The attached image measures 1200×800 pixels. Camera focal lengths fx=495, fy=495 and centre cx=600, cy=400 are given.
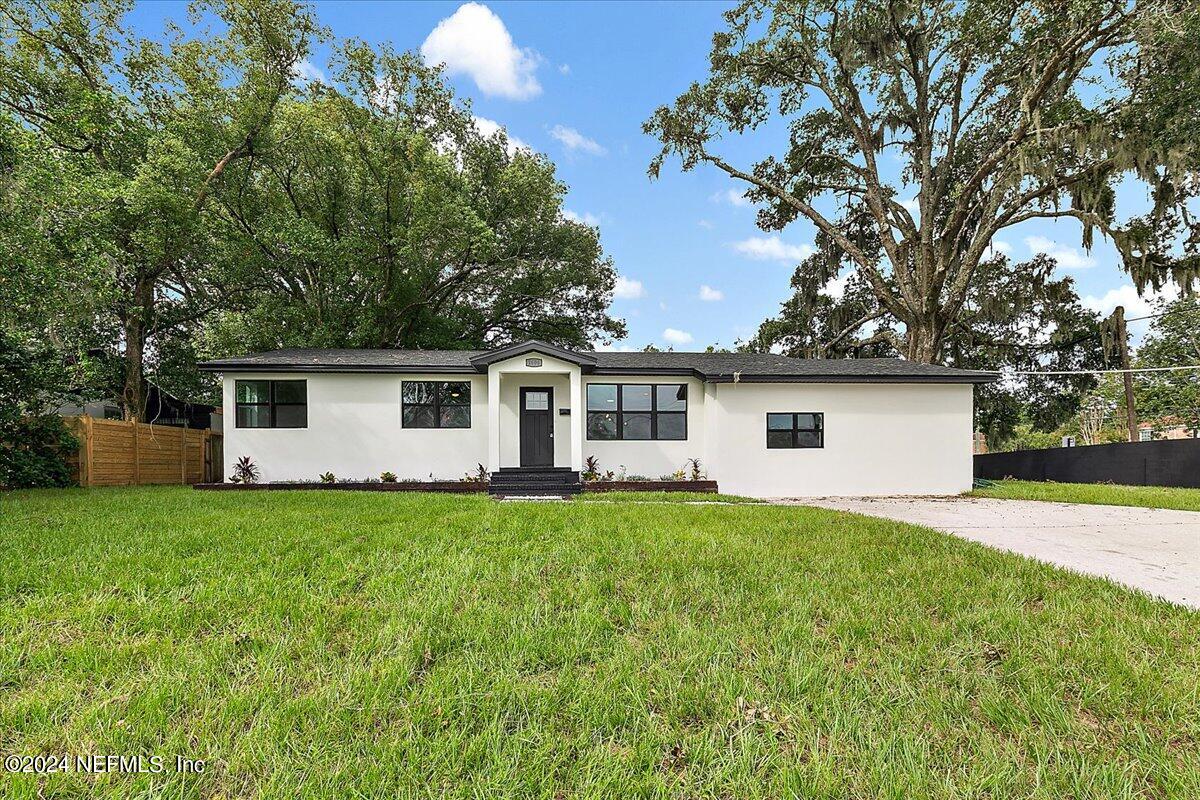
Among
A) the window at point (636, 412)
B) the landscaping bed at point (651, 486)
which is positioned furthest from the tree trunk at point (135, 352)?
the landscaping bed at point (651, 486)

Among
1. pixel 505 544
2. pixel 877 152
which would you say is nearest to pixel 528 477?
pixel 505 544

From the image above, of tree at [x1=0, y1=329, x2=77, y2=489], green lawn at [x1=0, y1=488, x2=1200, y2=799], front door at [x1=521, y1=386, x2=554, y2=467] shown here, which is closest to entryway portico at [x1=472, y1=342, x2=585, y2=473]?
front door at [x1=521, y1=386, x2=554, y2=467]

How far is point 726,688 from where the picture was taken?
2357 mm

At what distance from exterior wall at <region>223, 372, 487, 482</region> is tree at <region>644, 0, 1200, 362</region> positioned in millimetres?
11923

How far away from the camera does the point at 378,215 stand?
15680 mm

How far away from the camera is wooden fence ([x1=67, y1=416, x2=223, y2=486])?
32.9 ft

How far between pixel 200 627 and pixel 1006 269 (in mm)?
23286

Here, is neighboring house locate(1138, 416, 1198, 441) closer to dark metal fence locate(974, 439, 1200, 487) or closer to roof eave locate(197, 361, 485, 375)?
dark metal fence locate(974, 439, 1200, 487)

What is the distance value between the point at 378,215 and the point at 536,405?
8.91 m

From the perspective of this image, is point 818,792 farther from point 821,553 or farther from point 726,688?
point 821,553

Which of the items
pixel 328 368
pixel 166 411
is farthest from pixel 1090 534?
pixel 166 411

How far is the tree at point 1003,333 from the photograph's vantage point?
1672 centimetres

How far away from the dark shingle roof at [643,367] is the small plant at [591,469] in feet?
6.78

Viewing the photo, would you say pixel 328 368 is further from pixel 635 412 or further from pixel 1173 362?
pixel 1173 362
